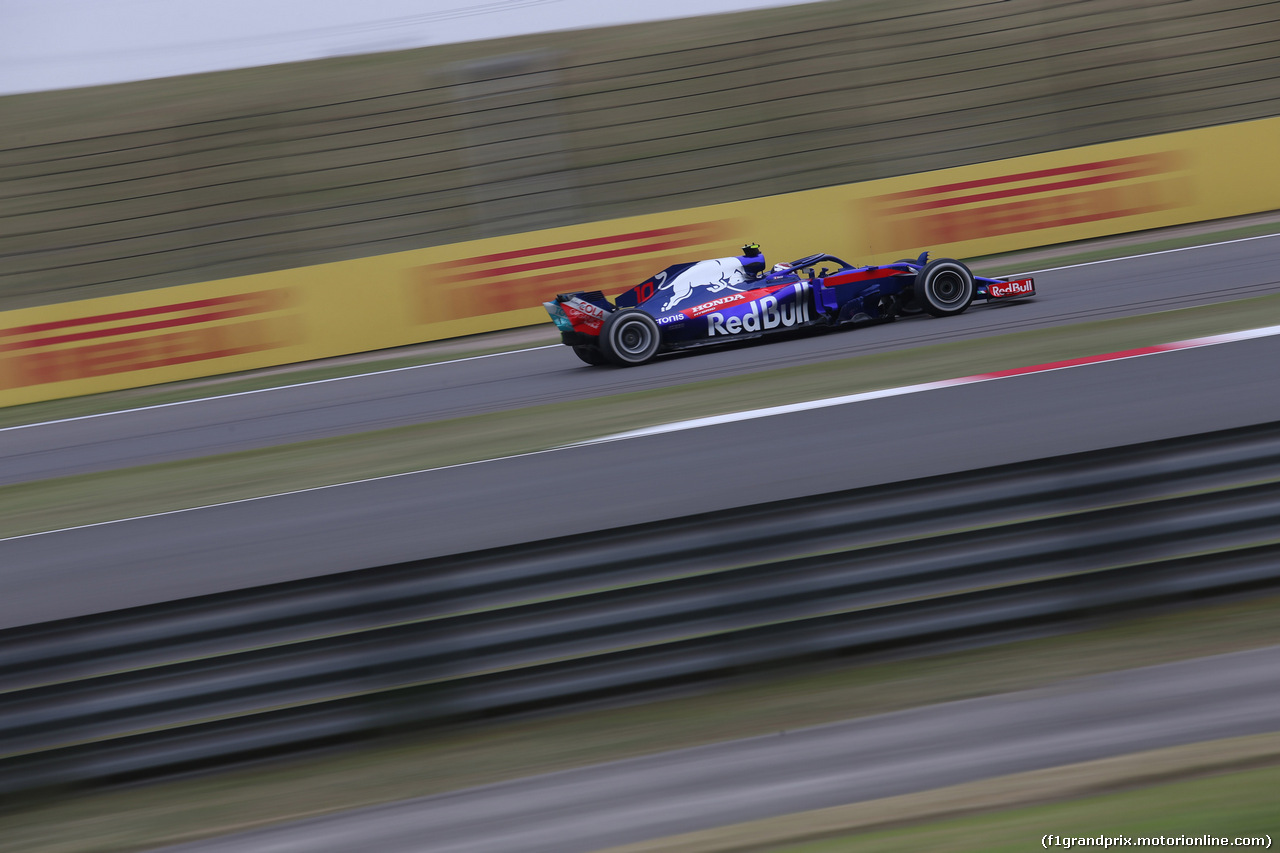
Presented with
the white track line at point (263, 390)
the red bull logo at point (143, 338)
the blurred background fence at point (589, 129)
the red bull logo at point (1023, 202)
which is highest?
the blurred background fence at point (589, 129)

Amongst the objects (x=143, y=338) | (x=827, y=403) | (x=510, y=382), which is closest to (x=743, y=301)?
(x=510, y=382)

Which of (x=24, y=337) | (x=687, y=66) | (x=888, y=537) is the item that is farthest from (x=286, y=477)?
(x=687, y=66)

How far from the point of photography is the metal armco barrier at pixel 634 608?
3.83 m

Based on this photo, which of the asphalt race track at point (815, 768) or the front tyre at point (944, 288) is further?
the front tyre at point (944, 288)

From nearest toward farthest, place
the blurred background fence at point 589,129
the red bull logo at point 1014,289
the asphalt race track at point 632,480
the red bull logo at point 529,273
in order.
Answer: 1. the asphalt race track at point 632,480
2. the red bull logo at point 1014,289
3. the red bull logo at point 529,273
4. the blurred background fence at point 589,129

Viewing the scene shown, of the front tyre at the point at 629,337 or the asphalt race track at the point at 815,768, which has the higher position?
the front tyre at the point at 629,337

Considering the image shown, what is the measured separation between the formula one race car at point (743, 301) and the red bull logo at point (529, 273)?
4.13 metres

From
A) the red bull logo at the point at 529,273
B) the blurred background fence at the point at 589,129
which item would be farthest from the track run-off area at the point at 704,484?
the blurred background fence at the point at 589,129

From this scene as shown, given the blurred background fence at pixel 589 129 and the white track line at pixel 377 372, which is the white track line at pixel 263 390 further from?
the blurred background fence at pixel 589 129

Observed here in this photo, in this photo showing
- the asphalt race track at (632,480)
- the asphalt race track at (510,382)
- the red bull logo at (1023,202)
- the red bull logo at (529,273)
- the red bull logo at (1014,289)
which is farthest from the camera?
the red bull logo at (1023,202)

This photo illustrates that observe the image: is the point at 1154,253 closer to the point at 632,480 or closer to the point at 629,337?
the point at 629,337

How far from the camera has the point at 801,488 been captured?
639cm

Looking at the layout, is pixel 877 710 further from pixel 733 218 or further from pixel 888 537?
pixel 733 218

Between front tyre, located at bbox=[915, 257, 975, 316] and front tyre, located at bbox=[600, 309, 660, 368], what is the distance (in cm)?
258
